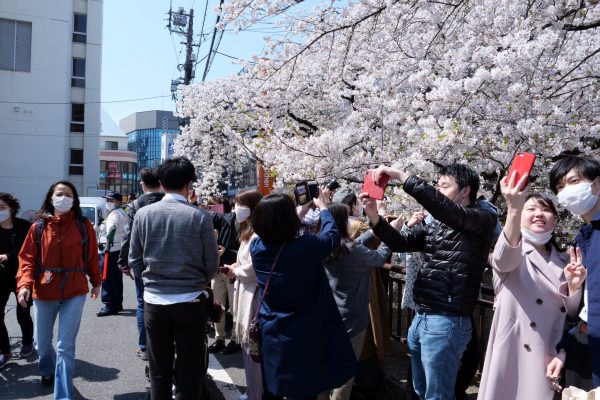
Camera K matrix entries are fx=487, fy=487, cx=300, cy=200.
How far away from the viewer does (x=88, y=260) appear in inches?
170

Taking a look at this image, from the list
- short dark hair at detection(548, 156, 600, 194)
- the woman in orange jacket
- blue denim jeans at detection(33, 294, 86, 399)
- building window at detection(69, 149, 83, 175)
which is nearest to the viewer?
short dark hair at detection(548, 156, 600, 194)

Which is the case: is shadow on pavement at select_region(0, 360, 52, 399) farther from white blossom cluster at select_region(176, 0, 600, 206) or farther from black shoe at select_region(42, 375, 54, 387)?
white blossom cluster at select_region(176, 0, 600, 206)

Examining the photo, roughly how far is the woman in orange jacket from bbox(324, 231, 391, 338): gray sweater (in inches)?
86.0

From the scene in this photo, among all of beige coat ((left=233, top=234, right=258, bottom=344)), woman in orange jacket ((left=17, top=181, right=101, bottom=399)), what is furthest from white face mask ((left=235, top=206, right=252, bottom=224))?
woman in orange jacket ((left=17, top=181, right=101, bottom=399))

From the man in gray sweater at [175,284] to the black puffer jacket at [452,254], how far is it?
1473mm

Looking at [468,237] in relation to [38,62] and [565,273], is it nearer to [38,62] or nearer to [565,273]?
[565,273]

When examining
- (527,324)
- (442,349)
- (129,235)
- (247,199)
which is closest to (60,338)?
(129,235)

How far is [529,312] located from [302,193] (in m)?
1.58

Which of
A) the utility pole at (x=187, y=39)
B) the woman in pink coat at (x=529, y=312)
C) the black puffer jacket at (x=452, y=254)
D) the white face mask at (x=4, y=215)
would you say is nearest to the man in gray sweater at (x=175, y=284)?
the black puffer jacket at (x=452, y=254)

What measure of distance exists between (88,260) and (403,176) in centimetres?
300

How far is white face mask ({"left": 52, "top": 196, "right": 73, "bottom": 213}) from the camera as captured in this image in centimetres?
420

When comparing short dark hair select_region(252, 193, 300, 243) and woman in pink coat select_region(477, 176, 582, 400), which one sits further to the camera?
short dark hair select_region(252, 193, 300, 243)

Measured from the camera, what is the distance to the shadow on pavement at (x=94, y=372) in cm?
460

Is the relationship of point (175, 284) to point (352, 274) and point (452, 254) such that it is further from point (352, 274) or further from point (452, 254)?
point (452, 254)
